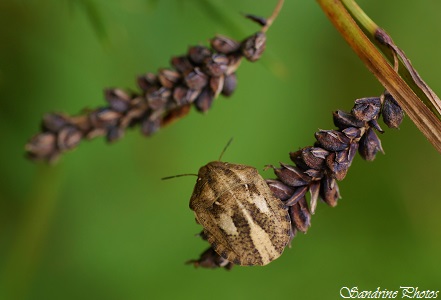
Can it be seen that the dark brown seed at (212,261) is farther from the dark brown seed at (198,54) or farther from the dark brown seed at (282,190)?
the dark brown seed at (198,54)

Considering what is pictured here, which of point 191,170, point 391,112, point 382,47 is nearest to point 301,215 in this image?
point 391,112

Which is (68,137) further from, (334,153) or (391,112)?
(391,112)

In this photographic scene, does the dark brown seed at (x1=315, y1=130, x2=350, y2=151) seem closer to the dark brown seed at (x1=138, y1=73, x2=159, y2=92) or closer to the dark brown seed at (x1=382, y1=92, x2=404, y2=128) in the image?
the dark brown seed at (x1=382, y1=92, x2=404, y2=128)

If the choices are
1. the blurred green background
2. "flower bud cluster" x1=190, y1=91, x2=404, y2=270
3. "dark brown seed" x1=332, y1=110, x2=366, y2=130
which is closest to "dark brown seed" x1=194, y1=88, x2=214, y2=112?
"flower bud cluster" x1=190, y1=91, x2=404, y2=270

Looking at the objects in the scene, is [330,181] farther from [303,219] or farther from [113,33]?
[113,33]

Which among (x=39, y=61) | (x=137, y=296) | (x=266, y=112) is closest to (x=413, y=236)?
(x=266, y=112)

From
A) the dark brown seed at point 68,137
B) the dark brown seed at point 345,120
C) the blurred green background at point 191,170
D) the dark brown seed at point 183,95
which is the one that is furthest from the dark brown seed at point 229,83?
the blurred green background at point 191,170
